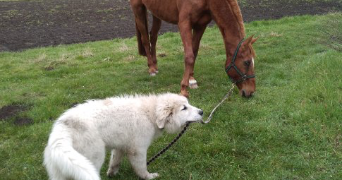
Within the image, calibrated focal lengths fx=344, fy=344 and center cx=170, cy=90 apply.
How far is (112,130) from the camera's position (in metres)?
4.21

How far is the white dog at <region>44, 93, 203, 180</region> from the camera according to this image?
3604mm

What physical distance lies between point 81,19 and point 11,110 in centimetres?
1317

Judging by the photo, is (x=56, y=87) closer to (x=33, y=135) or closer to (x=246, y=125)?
(x=33, y=135)

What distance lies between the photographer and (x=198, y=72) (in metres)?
9.34

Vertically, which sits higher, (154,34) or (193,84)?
(154,34)

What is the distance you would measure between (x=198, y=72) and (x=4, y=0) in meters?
28.8

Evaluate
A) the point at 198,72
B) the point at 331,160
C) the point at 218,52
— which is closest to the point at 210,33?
the point at 218,52

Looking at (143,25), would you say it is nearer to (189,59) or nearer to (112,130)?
(189,59)

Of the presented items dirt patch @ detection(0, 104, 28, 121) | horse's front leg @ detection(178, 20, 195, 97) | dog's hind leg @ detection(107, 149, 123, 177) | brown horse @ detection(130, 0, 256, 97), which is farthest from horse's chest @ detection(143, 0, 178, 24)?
dog's hind leg @ detection(107, 149, 123, 177)

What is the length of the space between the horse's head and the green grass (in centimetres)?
28

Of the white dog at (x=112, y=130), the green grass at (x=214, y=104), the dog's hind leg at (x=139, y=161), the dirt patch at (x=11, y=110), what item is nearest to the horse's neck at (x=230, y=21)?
the green grass at (x=214, y=104)

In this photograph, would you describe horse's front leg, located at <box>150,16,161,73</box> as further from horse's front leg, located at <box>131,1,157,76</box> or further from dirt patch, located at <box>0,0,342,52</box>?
dirt patch, located at <box>0,0,342,52</box>

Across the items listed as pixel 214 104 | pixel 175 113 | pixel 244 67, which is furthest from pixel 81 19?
pixel 175 113

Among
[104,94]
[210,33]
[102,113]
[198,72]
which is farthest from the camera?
[210,33]
